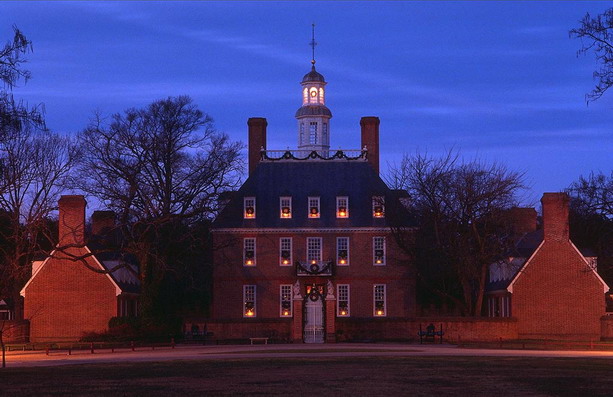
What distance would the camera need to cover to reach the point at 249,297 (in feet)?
238

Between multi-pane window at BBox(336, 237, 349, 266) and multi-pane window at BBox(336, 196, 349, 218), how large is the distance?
1686 mm

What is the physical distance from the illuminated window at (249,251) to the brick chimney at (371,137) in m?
10.7

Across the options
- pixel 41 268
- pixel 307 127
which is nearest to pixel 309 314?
pixel 41 268

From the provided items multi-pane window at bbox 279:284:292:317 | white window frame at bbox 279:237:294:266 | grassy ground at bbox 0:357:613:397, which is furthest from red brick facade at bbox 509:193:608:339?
grassy ground at bbox 0:357:613:397

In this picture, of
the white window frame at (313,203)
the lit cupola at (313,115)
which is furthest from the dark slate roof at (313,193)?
the lit cupola at (313,115)

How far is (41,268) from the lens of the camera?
6769cm

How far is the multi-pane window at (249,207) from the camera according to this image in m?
73.7

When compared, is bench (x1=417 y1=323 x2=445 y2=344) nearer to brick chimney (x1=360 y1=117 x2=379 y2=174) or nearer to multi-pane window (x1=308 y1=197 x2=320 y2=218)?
multi-pane window (x1=308 y1=197 x2=320 y2=218)

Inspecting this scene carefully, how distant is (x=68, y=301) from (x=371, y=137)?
80.8 ft

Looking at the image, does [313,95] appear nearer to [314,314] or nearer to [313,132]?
[313,132]

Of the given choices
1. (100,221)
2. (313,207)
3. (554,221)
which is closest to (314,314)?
(313,207)

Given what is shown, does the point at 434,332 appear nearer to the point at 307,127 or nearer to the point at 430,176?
the point at 430,176

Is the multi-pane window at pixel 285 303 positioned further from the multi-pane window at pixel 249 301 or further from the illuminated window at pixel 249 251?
the illuminated window at pixel 249 251

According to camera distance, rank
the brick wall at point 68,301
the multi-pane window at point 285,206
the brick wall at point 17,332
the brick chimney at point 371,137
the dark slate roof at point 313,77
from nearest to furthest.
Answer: the brick wall at point 17,332
the brick wall at point 68,301
the multi-pane window at point 285,206
the brick chimney at point 371,137
the dark slate roof at point 313,77
